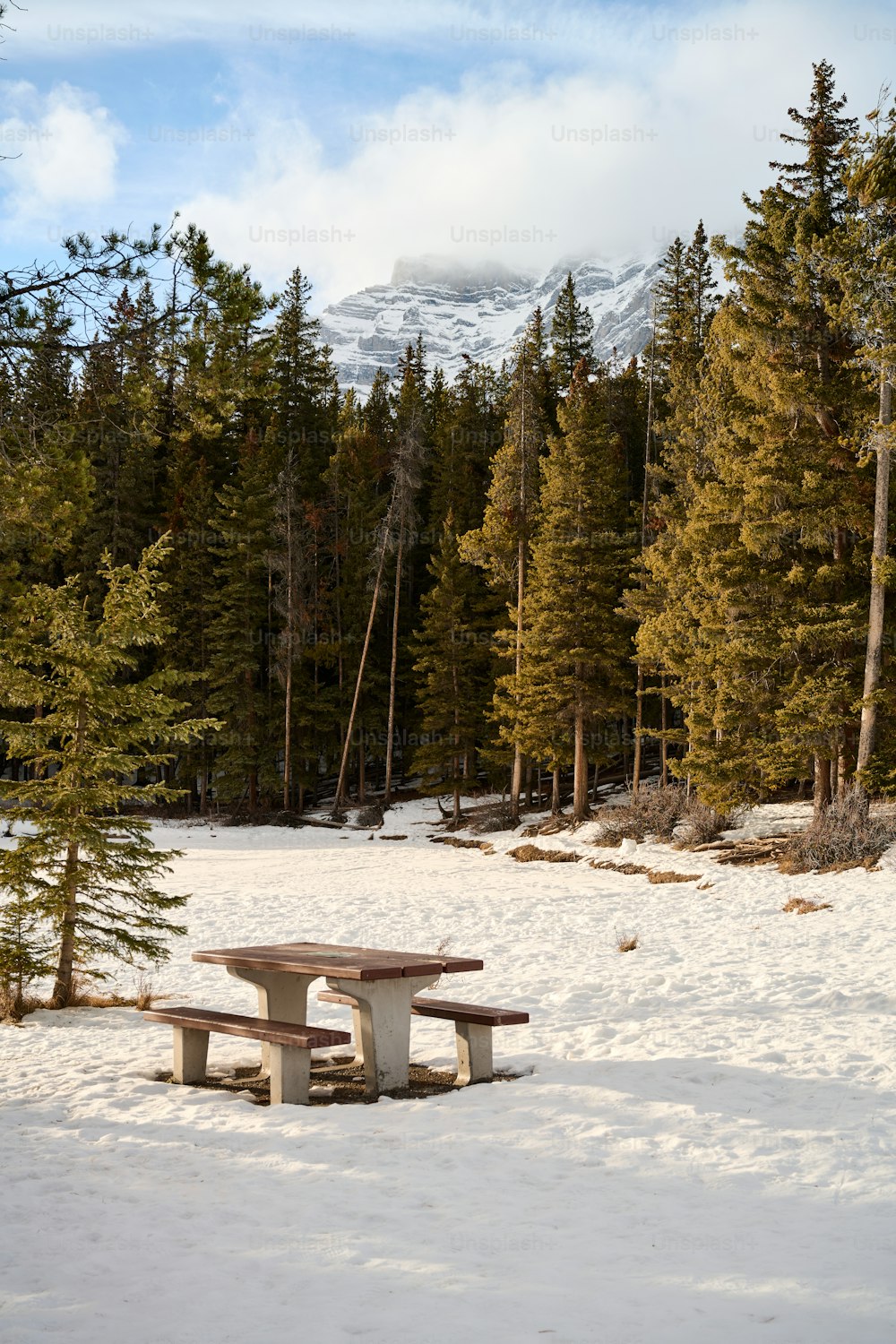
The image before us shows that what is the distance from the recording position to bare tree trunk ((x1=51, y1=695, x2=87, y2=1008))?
9414 millimetres

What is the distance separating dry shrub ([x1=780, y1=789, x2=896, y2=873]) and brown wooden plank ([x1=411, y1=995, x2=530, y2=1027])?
34.6 feet

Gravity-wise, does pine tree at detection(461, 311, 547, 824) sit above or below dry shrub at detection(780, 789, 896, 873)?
above

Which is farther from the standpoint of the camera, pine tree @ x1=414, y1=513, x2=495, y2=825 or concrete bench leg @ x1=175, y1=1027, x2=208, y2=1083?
pine tree @ x1=414, y1=513, x2=495, y2=825

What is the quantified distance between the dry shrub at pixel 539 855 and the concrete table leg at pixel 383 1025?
17240 millimetres

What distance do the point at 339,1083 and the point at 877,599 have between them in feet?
46.0

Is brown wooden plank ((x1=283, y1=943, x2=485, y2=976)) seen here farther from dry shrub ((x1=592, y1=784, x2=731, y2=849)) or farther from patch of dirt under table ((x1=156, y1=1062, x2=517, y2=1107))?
dry shrub ((x1=592, y1=784, x2=731, y2=849))

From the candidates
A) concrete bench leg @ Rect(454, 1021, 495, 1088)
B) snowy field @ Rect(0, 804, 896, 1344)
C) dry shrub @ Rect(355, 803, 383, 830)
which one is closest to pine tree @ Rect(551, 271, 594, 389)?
dry shrub @ Rect(355, 803, 383, 830)

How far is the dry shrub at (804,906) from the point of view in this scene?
1362 cm

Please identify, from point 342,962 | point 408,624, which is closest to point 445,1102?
point 342,962

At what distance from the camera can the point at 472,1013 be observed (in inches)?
272

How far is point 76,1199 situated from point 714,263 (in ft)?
134

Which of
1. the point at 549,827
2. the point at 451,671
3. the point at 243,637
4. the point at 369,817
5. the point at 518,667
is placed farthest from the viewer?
the point at 243,637

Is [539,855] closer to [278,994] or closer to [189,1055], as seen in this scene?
[278,994]

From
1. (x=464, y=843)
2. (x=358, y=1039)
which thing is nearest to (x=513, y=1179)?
(x=358, y=1039)
